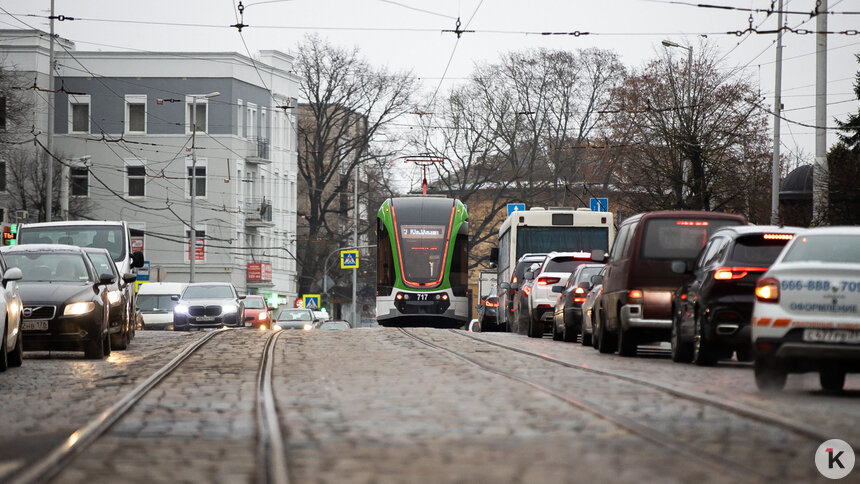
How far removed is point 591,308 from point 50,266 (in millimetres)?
8562

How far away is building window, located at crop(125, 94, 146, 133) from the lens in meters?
70.4

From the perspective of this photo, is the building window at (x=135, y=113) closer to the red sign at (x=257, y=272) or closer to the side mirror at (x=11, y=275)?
the red sign at (x=257, y=272)

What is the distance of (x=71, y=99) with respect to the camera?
7025 cm

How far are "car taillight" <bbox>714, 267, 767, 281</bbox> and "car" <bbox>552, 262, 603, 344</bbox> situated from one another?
7851 mm

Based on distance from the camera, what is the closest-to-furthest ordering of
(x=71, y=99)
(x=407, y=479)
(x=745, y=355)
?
(x=407, y=479)
(x=745, y=355)
(x=71, y=99)

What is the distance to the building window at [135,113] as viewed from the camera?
70438 mm

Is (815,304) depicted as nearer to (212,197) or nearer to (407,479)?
(407,479)

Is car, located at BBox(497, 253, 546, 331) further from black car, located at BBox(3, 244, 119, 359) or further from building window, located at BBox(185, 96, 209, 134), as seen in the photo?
building window, located at BBox(185, 96, 209, 134)

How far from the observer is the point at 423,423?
31.8 ft

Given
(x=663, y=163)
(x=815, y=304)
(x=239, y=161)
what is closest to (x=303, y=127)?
(x=239, y=161)

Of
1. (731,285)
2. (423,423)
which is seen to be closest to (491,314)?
(731,285)

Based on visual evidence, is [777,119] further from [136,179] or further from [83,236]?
[136,179]

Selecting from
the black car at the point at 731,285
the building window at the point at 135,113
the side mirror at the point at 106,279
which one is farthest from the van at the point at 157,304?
the black car at the point at 731,285

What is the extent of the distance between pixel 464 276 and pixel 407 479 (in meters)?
29.3
